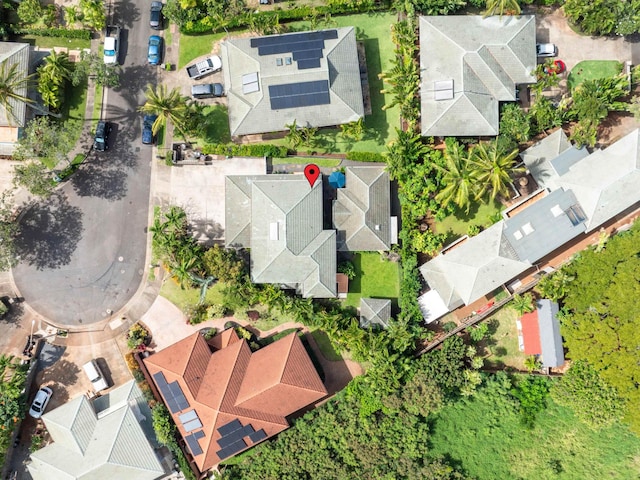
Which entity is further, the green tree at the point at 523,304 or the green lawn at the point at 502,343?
the green lawn at the point at 502,343

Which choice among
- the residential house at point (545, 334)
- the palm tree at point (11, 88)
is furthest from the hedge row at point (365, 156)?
the palm tree at point (11, 88)

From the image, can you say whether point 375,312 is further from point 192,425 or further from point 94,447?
point 94,447

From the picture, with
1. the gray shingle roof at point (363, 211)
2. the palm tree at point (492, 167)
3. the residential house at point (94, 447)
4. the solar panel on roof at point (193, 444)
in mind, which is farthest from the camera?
the gray shingle roof at point (363, 211)

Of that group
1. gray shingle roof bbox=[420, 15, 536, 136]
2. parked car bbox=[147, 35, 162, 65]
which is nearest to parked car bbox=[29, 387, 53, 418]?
parked car bbox=[147, 35, 162, 65]

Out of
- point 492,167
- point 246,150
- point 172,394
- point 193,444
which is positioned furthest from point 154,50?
point 193,444

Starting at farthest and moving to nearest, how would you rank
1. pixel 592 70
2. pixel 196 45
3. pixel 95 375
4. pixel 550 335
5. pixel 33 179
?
pixel 196 45
pixel 592 70
pixel 95 375
pixel 550 335
pixel 33 179

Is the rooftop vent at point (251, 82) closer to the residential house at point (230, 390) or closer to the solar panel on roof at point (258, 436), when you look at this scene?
the residential house at point (230, 390)

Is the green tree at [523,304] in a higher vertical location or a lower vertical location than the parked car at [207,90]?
lower
